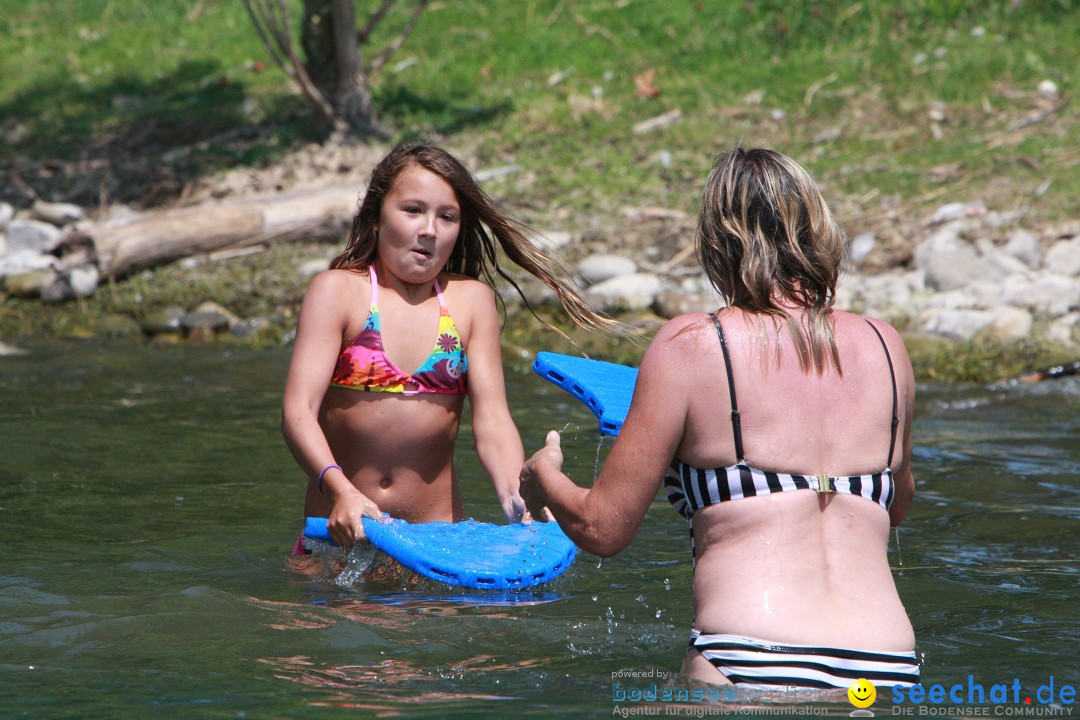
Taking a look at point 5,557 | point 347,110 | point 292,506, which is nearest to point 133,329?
point 347,110

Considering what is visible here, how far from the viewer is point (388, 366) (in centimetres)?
415

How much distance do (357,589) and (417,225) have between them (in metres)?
1.18

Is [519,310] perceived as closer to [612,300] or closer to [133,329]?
[612,300]

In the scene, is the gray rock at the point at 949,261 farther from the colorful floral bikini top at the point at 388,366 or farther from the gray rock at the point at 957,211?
the colorful floral bikini top at the point at 388,366

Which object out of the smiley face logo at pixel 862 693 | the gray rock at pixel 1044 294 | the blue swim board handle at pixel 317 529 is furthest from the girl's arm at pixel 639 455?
the gray rock at pixel 1044 294

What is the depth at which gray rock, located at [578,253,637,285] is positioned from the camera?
941cm

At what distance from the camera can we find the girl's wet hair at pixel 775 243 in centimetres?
270

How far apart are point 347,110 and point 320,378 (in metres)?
8.61

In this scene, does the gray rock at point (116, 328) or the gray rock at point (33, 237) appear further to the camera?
the gray rock at point (33, 237)

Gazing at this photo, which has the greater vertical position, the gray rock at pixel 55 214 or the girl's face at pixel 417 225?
the gray rock at pixel 55 214

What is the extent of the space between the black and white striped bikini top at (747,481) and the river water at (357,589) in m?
0.43

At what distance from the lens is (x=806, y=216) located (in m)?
2.72

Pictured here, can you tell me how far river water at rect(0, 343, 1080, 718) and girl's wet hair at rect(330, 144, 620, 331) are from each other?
104 cm

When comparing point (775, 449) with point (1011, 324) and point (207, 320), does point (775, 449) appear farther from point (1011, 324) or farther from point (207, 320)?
point (207, 320)
